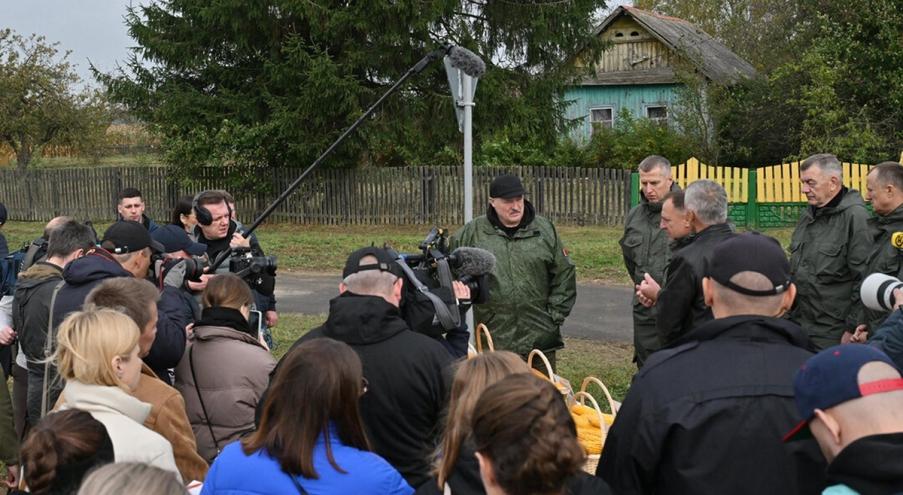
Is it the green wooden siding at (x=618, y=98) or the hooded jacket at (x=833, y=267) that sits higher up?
the green wooden siding at (x=618, y=98)

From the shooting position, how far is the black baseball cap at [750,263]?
10.0ft

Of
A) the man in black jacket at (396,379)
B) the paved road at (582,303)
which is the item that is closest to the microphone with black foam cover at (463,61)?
the man in black jacket at (396,379)

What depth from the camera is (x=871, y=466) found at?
2.15 m

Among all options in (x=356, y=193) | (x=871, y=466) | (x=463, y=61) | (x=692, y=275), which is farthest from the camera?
(x=356, y=193)

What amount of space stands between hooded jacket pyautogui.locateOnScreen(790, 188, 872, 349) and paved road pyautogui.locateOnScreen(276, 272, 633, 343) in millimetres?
4012

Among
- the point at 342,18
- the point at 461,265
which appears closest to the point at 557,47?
the point at 342,18

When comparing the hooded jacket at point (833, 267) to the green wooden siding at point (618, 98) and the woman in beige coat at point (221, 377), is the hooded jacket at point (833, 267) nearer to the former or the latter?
the woman in beige coat at point (221, 377)

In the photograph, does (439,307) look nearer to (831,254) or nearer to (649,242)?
(649,242)

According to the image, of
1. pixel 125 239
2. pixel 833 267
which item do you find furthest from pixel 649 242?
pixel 125 239

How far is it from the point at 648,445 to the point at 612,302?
31.9 ft

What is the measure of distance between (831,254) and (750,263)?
3.65m

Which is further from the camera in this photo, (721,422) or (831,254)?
(831,254)

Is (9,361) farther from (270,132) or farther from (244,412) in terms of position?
(270,132)

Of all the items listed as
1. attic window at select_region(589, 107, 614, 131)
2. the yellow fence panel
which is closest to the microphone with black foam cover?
the yellow fence panel
